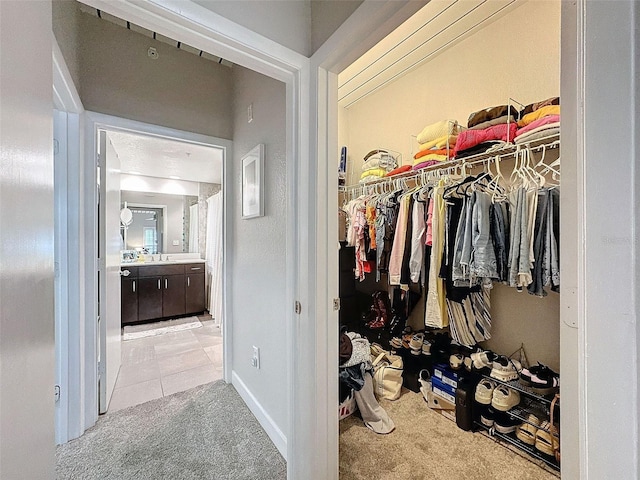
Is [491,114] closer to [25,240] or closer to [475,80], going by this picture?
[475,80]

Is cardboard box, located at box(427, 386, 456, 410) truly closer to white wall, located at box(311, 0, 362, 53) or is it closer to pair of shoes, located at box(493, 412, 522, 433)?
pair of shoes, located at box(493, 412, 522, 433)

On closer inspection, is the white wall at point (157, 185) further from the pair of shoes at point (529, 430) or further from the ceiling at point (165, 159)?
the pair of shoes at point (529, 430)

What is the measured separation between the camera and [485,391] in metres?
1.72

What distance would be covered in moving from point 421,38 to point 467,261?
1.80 meters

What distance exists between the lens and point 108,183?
1993 millimetres

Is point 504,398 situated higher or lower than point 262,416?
higher

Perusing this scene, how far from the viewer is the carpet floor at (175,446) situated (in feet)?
4.66

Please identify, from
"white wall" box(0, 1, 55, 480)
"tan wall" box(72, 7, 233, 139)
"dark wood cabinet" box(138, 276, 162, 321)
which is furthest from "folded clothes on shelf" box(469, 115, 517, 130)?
"dark wood cabinet" box(138, 276, 162, 321)

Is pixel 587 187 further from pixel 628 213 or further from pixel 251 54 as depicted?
pixel 251 54

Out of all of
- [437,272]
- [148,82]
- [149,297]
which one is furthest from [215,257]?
[437,272]

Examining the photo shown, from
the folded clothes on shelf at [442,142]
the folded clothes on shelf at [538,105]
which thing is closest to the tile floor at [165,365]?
the folded clothes on shelf at [442,142]

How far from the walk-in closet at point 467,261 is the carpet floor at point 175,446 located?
525 millimetres

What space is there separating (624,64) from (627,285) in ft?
0.98

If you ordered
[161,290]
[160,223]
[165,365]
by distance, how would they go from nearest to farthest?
[165,365] → [161,290] → [160,223]
